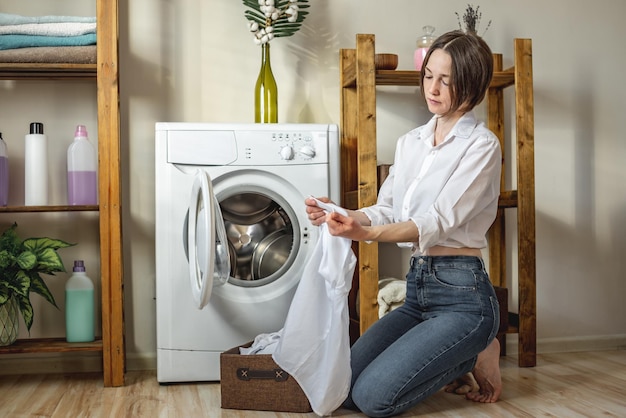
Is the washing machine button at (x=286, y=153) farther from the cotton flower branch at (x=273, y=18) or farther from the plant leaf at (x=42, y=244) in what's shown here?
the plant leaf at (x=42, y=244)

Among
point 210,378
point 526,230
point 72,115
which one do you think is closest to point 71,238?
point 72,115

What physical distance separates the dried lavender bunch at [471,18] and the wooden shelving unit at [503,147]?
175mm

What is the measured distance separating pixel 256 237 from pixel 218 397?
0.59 m

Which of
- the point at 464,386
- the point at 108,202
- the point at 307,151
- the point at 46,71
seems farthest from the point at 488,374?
the point at 46,71

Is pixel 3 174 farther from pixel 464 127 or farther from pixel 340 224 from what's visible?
pixel 464 127

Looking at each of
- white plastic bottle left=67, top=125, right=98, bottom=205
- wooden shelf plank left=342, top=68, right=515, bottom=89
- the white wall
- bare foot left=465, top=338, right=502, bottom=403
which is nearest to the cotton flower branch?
the white wall

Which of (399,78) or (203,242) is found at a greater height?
(399,78)

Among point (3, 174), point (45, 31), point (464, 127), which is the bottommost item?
point (3, 174)

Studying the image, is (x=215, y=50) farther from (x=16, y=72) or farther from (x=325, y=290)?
(x=325, y=290)

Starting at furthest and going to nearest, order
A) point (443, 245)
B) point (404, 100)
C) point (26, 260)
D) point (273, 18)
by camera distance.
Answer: point (404, 100), point (273, 18), point (26, 260), point (443, 245)

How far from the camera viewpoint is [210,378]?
2689mm

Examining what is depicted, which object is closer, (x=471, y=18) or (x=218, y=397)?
(x=218, y=397)

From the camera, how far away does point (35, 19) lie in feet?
8.82

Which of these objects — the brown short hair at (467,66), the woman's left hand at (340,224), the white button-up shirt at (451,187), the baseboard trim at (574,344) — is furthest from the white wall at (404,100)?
the woman's left hand at (340,224)
